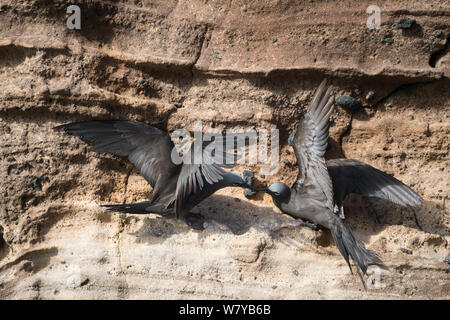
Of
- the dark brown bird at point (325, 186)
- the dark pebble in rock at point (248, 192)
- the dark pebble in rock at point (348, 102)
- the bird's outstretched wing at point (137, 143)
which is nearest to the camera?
the dark brown bird at point (325, 186)

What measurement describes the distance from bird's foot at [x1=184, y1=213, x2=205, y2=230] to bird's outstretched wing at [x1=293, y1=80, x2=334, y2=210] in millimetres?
635

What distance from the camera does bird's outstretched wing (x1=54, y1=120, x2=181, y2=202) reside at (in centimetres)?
277

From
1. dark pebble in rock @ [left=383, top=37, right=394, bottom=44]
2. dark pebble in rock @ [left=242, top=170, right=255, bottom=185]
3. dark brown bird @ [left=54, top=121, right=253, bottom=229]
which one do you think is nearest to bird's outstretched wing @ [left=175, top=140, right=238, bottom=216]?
dark brown bird @ [left=54, top=121, right=253, bottom=229]

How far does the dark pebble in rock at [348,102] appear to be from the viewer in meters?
3.11

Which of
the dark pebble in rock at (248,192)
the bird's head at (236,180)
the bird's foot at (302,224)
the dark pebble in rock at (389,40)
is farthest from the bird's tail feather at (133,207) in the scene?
the dark pebble in rock at (389,40)

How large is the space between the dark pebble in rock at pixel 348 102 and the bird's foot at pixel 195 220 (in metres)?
1.13

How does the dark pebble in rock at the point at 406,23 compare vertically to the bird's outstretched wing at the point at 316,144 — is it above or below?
above

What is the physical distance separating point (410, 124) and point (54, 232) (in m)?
2.24

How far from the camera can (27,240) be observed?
279 centimetres

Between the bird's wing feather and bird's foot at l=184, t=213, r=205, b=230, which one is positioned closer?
the bird's wing feather

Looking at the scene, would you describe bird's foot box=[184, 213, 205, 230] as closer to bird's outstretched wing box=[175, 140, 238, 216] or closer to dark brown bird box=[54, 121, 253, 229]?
dark brown bird box=[54, 121, 253, 229]

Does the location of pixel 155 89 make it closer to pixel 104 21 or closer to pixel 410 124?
pixel 104 21

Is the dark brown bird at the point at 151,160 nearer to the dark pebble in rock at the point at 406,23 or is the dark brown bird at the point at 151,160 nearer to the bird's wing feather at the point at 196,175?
the bird's wing feather at the point at 196,175

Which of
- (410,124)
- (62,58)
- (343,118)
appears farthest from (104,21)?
(410,124)
